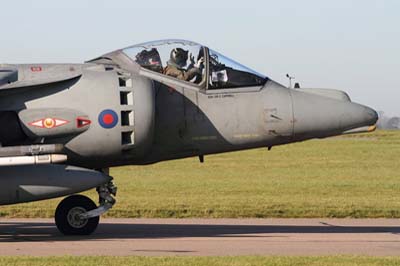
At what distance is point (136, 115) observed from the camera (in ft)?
49.1

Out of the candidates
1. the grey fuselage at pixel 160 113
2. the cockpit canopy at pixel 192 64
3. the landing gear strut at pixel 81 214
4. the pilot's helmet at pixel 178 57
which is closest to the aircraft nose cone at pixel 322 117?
the grey fuselage at pixel 160 113

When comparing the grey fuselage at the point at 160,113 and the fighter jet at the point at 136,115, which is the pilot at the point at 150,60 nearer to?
the fighter jet at the point at 136,115

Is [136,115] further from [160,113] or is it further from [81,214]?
[81,214]

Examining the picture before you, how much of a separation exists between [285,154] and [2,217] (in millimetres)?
32068

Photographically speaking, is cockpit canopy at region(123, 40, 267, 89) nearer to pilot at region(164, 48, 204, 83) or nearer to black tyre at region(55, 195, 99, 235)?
pilot at region(164, 48, 204, 83)

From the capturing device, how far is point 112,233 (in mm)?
16641

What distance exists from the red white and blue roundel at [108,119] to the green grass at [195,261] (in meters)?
3.07

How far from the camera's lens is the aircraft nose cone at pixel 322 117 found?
52.3ft

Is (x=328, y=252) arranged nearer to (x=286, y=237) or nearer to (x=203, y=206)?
(x=286, y=237)

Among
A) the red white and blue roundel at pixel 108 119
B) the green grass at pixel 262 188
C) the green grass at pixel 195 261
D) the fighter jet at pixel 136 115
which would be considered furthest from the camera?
the green grass at pixel 262 188

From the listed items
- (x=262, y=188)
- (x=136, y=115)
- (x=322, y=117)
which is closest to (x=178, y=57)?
A: (x=136, y=115)

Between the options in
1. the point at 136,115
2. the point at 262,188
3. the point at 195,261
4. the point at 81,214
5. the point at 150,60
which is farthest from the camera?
the point at 262,188

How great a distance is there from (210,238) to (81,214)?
2.23 meters

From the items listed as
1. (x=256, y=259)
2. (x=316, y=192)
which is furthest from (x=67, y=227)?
(x=316, y=192)
